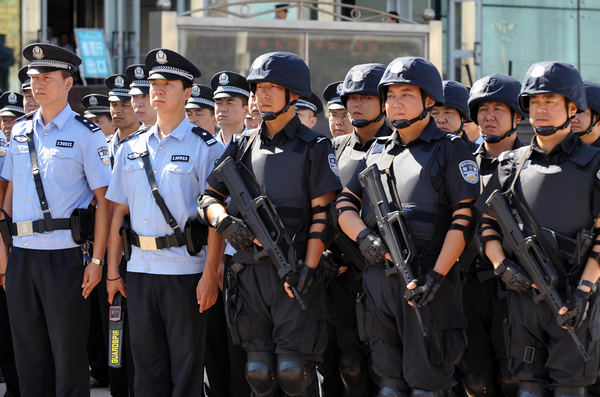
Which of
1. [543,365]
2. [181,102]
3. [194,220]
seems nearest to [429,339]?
[543,365]

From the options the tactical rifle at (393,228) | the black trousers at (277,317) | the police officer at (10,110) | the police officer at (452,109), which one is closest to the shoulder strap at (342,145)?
the police officer at (452,109)

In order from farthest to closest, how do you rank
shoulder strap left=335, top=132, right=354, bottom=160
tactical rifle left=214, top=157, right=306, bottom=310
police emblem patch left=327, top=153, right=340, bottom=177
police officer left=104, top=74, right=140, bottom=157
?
police officer left=104, top=74, right=140, bottom=157
shoulder strap left=335, top=132, right=354, bottom=160
police emblem patch left=327, top=153, right=340, bottom=177
tactical rifle left=214, top=157, right=306, bottom=310

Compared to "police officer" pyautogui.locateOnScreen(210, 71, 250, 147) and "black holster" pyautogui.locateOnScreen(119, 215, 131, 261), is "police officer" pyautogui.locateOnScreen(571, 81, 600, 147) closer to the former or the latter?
"police officer" pyautogui.locateOnScreen(210, 71, 250, 147)

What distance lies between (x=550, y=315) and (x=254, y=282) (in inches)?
61.3

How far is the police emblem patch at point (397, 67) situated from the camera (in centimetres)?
485

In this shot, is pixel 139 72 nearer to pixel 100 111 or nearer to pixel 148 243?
pixel 100 111

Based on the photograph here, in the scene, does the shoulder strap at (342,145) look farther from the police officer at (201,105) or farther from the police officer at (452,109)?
the police officer at (201,105)

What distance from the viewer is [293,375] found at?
4.79 meters

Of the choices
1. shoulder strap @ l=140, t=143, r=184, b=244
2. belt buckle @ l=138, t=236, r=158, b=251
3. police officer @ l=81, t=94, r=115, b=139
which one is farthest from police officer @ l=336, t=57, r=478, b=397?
police officer @ l=81, t=94, r=115, b=139

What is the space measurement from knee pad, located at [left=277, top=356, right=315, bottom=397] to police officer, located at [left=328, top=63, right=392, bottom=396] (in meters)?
0.74

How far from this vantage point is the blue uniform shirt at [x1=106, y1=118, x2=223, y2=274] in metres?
5.20

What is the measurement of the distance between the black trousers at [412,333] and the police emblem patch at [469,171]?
1.65ft

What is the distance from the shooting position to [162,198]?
5172 mm

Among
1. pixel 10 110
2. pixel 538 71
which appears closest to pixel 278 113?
pixel 538 71
